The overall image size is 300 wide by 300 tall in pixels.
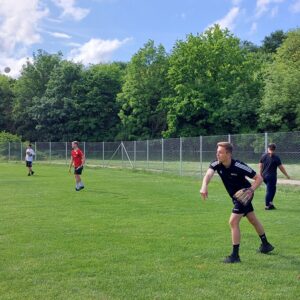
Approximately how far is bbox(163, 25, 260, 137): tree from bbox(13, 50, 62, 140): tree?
21.8 meters

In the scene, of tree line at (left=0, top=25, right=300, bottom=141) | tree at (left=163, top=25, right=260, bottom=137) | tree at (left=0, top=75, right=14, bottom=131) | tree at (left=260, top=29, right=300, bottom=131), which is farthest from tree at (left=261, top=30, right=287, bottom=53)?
tree at (left=0, top=75, right=14, bottom=131)

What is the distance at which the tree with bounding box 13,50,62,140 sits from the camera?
66750mm

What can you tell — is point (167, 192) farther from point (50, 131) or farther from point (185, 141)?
point (50, 131)

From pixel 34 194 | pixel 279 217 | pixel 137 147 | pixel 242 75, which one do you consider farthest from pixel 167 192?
pixel 242 75

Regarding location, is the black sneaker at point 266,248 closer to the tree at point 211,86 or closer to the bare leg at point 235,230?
the bare leg at point 235,230

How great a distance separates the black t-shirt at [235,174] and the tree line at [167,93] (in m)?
35.3

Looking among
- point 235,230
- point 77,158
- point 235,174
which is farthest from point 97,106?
point 235,230

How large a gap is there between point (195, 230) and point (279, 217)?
2.98 metres

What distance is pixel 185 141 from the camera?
27891 mm

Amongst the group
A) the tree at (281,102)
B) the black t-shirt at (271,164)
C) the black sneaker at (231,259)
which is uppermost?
the tree at (281,102)

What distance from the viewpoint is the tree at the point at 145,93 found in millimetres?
58188

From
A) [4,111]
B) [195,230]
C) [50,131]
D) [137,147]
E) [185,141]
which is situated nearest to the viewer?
[195,230]

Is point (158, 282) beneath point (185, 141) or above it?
beneath

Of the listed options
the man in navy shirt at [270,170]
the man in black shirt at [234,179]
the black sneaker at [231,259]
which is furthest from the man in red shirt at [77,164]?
the black sneaker at [231,259]
